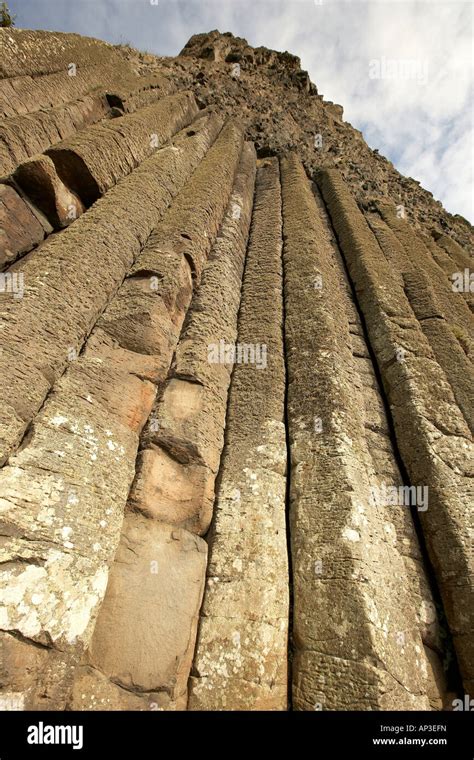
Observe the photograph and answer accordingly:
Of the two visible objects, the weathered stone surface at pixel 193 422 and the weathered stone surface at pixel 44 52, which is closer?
the weathered stone surface at pixel 193 422

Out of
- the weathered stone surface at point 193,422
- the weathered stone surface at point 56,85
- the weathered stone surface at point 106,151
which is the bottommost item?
the weathered stone surface at point 193,422

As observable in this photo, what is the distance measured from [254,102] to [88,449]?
18560mm

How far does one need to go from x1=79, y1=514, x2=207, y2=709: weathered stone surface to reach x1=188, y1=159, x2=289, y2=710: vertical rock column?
23 centimetres

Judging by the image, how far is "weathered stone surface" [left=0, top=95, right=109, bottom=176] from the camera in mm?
7273

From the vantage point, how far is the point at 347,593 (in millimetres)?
4016

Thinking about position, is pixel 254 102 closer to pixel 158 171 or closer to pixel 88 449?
pixel 158 171

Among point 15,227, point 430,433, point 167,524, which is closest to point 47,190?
point 15,227

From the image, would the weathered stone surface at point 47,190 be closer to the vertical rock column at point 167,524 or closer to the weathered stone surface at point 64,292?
the weathered stone surface at point 64,292

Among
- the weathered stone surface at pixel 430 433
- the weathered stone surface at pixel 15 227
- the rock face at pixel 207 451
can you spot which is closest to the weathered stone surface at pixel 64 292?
the rock face at pixel 207 451

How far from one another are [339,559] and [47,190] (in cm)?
676

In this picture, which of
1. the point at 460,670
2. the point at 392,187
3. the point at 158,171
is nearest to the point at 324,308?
the point at 158,171

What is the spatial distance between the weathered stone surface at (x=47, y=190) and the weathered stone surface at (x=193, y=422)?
255cm

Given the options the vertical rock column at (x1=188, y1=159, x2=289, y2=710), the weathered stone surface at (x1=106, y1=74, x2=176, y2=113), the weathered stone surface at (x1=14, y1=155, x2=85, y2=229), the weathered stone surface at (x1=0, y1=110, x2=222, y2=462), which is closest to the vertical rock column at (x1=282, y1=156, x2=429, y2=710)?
the vertical rock column at (x1=188, y1=159, x2=289, y2=710)

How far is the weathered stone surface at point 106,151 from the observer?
702 cm
